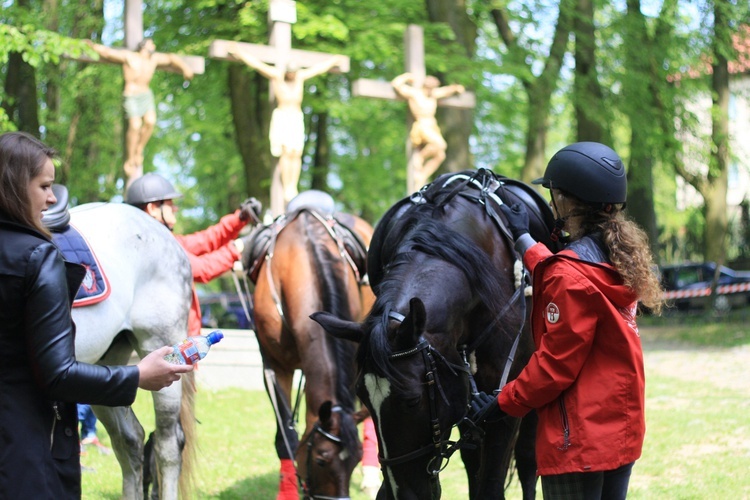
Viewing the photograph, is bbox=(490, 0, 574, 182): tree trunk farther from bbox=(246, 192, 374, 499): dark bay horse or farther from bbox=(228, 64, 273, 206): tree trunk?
bbox=(246, 192, 374, 499): dark bay horse

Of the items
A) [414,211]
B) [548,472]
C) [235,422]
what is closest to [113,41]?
[235,422]

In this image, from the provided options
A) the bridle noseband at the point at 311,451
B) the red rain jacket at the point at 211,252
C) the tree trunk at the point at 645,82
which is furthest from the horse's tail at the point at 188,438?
the tree trunk at the point at 645,82

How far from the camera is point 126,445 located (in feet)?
15.3

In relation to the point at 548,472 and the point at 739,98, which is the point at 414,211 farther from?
the point at 739,98

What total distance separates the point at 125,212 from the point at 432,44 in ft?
36.2

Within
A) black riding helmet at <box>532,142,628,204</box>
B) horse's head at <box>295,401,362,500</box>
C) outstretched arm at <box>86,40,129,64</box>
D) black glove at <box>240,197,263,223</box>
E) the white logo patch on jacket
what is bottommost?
horse's head at <box>295,401,362,500</box>

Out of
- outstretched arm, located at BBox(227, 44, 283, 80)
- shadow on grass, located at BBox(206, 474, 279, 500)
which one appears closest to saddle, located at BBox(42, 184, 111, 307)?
shadow on grass, located at BBox(206, 474, 279, 500)

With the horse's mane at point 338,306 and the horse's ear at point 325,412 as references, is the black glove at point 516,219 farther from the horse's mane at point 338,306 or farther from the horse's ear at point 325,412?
the horse's ear at point 325,412

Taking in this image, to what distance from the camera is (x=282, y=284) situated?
553 cm

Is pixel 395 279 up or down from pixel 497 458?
up

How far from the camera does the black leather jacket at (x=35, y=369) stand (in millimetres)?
2330

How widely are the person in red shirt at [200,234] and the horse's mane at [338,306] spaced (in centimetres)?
91

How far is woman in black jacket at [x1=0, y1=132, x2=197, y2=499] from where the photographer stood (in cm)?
233

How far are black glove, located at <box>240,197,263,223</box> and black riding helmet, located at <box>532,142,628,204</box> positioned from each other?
350 cm
